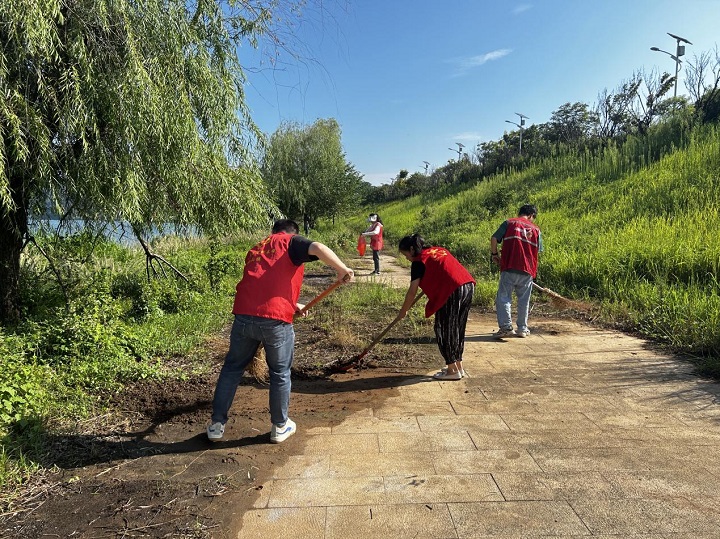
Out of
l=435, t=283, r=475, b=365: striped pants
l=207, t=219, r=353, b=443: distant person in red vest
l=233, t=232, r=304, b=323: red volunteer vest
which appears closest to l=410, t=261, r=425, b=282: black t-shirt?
l=435, t=283, r=475, b=365: striped pants

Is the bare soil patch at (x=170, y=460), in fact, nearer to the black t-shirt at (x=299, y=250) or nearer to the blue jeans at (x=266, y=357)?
the blue jeans at (x=266, y=357)

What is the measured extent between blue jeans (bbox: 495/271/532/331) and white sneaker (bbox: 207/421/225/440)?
3914 millimetres

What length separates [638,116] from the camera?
18.7 meters

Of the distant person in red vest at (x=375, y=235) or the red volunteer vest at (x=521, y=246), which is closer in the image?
the red volunteer vest at (x=521, y=246)

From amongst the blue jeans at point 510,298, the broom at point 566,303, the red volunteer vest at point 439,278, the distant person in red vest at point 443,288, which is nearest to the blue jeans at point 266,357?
the distant person in red vest at point 443,288

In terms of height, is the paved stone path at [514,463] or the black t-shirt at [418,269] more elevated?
the black t-shirt at [418,269]

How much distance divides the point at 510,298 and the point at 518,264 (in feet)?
1.57

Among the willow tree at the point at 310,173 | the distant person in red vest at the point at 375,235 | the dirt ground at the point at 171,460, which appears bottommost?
the dirt ground at the point at 171,460

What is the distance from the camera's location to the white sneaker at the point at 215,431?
3142 millimetres

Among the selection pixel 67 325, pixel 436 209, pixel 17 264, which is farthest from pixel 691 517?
pixel 436 209

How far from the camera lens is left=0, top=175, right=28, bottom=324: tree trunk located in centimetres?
489

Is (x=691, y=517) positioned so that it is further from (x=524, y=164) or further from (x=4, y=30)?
(x=524, y=164)

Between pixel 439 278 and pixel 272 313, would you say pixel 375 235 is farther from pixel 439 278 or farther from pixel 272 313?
pixel 272 313

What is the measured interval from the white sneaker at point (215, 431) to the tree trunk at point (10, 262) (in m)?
3.39
